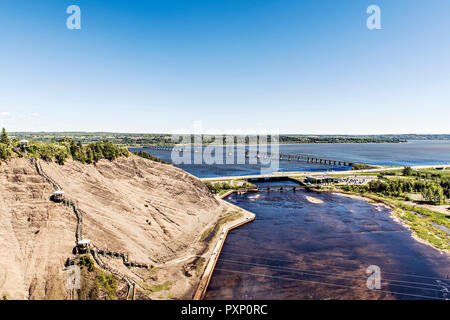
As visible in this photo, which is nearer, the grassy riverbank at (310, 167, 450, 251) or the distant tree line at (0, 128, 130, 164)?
the distant tree line at (0, 128, 130, 164)

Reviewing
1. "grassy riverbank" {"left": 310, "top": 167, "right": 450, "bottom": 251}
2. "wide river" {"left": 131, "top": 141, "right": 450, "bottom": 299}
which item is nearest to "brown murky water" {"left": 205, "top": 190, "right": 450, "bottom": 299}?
"wide river" {"left": 131, "top": 141, "right": 450, "bottom": 299}

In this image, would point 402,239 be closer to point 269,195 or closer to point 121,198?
point 269,195

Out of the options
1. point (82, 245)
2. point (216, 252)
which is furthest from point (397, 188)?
point (82, 245)

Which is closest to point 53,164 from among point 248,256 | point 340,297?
point 248,256

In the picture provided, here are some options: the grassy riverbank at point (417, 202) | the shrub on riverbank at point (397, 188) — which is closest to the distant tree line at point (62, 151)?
the grassy riverbank at point (417, 202)

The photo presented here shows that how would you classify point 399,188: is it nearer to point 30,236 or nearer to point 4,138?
point 30,236

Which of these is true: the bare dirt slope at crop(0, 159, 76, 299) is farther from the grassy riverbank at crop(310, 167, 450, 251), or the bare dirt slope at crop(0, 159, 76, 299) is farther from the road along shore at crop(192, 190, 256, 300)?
the grassy riverbank at crop(310, 167, 450, 251)

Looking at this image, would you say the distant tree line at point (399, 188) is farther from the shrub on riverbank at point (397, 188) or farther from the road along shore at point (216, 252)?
the road along shore at point (216, 252)
